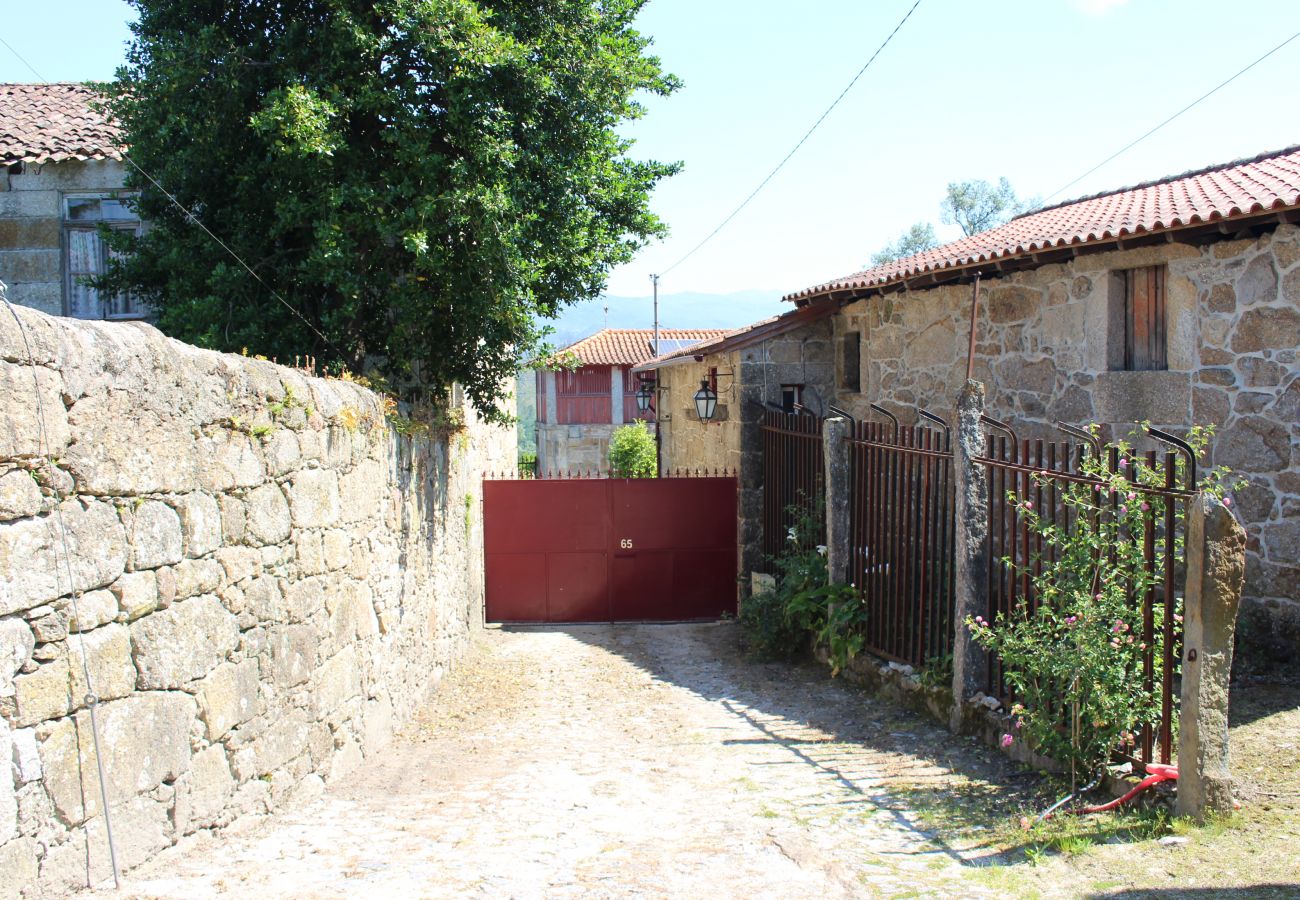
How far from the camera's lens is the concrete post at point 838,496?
347 inches

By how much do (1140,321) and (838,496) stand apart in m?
2.82

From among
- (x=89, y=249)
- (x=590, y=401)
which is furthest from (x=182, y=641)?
(x=590, y=401)

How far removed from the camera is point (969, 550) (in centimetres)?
656

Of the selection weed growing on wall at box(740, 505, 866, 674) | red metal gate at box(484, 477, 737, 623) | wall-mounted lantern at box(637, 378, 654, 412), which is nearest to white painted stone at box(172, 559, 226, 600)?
weed growing on wall at box(740, 505, 866, 674)

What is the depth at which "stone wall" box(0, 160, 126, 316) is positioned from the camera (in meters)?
10.4

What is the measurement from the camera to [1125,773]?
497cm

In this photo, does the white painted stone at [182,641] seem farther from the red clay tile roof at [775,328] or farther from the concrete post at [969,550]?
the red clay tile roof at [775,328]

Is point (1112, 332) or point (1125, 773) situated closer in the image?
point (1125, 773)

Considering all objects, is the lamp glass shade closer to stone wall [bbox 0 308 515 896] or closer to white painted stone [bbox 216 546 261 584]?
stone wall [bbox 0 308 515 896]

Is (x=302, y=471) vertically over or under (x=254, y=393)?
under

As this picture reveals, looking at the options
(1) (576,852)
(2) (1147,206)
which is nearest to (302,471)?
(1) (576,852)

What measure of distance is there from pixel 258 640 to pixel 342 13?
5.12 m

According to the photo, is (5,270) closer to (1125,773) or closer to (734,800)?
(734,800)

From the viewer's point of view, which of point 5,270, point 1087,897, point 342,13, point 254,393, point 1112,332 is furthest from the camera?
point 5,270
